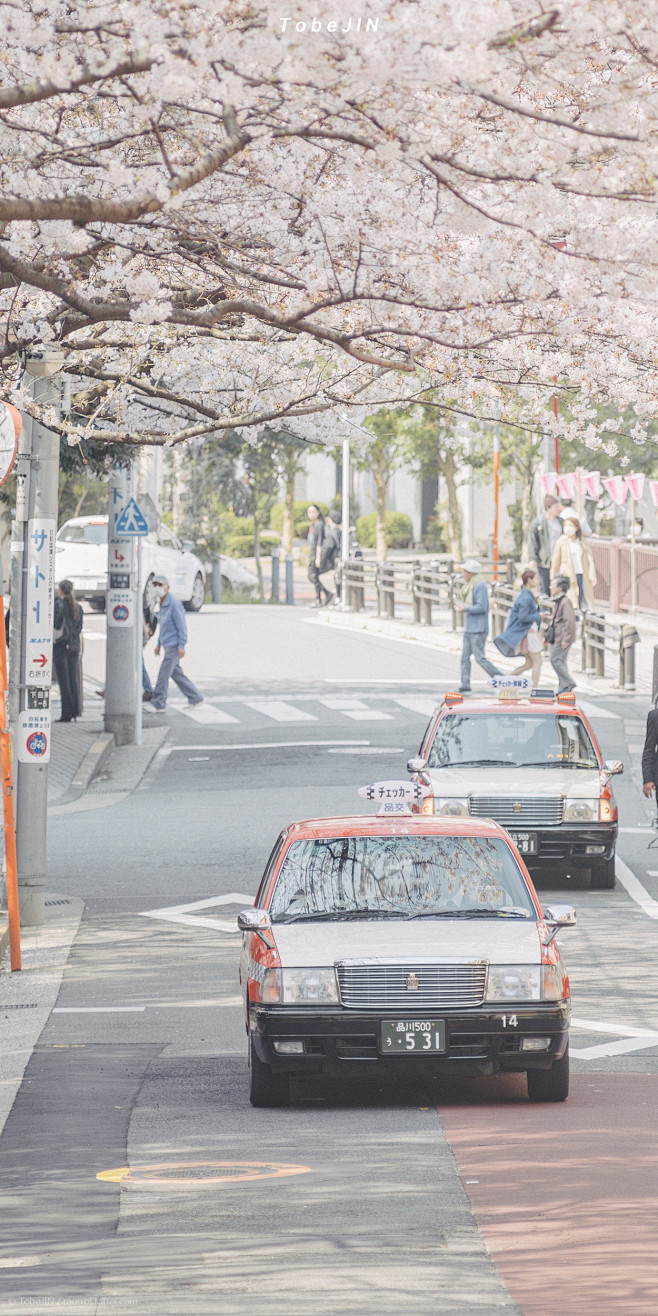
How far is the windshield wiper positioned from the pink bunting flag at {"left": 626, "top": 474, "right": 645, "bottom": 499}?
91.1ft

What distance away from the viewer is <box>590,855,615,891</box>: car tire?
15945 millimetres

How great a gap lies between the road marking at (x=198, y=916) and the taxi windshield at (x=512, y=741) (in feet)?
7.42

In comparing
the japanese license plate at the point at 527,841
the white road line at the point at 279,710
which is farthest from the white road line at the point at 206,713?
the japanese license plate at the point at 527,841

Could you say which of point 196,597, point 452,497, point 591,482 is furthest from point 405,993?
point 452,497

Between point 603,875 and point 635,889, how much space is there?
294mm

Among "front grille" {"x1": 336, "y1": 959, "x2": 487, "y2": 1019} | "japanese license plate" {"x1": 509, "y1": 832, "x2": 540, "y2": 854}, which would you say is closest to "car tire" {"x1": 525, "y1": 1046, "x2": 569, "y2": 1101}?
"front grille" {"x1": 336, "y1": 959, "x2": 487, "y2": 1019}

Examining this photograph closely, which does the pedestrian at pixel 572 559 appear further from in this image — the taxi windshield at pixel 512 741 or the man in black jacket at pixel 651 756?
the man in black jacket at pixel 651 756

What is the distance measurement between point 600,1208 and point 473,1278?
38.0 inches

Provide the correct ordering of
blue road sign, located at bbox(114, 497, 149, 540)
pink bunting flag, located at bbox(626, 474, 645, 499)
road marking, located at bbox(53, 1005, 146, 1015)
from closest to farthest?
road marking, located at bbox(53, 1005, 146, 1015), blue road sign, located at bbox(114, 497, 149, 540), pink bunting flag, located at bbox(626, 474, 645, 499)

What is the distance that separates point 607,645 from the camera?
3153 cm

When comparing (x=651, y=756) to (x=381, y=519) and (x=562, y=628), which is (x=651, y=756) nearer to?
(x=562, y=628)

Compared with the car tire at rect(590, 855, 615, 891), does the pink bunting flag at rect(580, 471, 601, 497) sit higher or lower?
higher

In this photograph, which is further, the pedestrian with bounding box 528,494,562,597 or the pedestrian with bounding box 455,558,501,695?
the pedestrian with bounding box 528,494,562,597

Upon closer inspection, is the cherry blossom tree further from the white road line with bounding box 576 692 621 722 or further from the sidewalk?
the sidewalk
